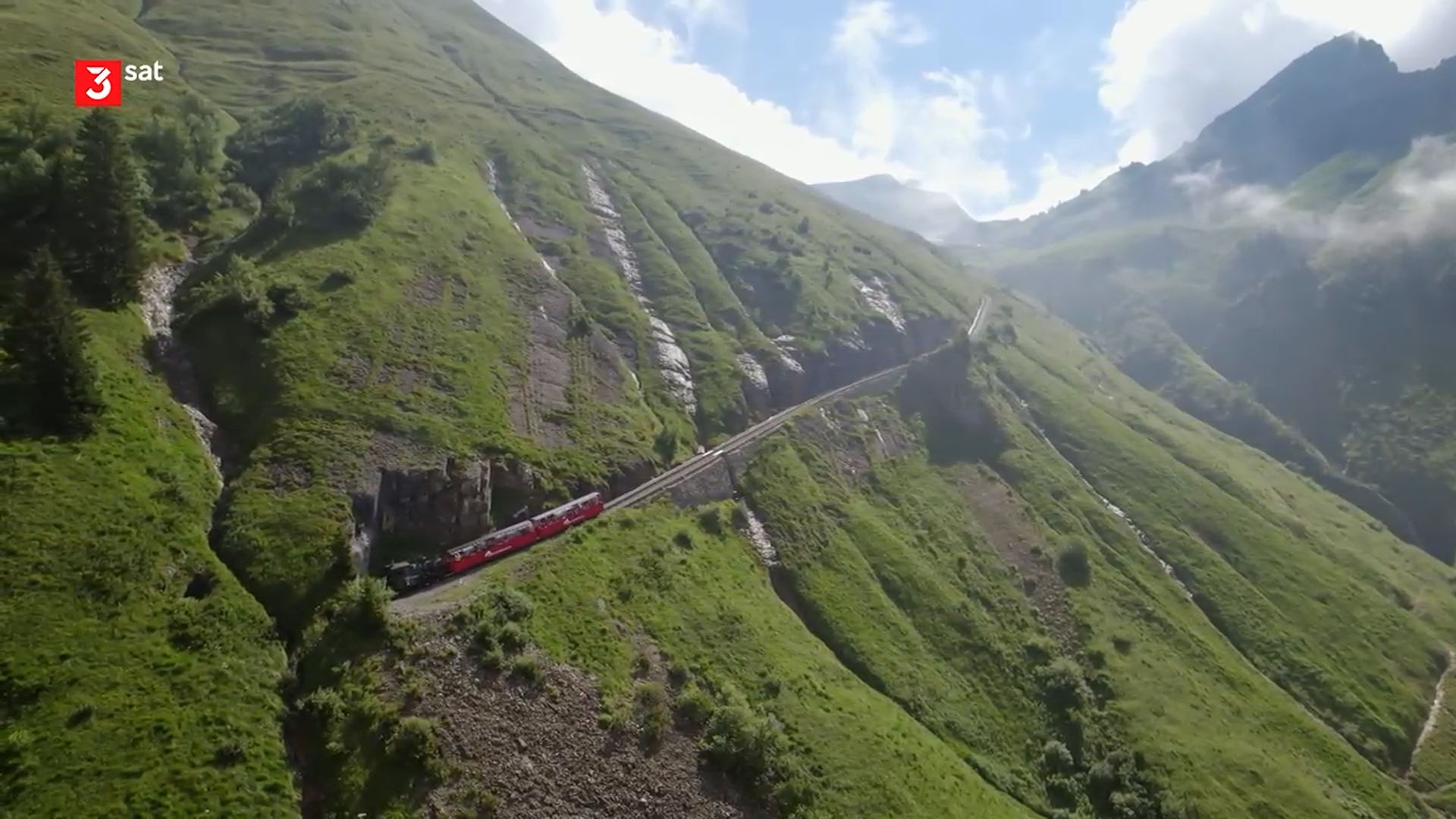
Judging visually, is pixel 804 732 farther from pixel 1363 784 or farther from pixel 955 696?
pixel 1363 784

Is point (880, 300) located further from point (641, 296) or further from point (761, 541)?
point (761, 541)

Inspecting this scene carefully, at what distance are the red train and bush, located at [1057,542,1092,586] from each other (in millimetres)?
67507

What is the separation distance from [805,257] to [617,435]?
354 feet

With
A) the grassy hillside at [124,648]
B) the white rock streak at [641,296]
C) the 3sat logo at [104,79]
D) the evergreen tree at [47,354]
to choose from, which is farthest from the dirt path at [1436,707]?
the 3sat logo at [104,79]

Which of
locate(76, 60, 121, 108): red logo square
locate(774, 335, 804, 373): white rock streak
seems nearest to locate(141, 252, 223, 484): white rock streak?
locate(76, 60, 121, 108): red logo square

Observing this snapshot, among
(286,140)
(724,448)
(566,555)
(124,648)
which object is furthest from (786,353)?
(124,648)

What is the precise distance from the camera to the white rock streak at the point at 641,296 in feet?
355

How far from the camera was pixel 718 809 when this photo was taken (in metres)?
46.2

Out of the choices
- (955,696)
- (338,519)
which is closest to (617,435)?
(338,519)

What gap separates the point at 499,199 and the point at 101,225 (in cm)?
8555

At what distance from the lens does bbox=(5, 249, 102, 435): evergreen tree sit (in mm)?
46031

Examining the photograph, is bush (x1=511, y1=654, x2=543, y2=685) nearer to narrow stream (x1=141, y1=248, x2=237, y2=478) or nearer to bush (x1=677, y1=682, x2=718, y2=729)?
bush (x1=677, y1=682, x2=718, y2=729)

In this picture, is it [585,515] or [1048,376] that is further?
[1048,376]

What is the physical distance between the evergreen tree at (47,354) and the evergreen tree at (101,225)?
15.1 metres
